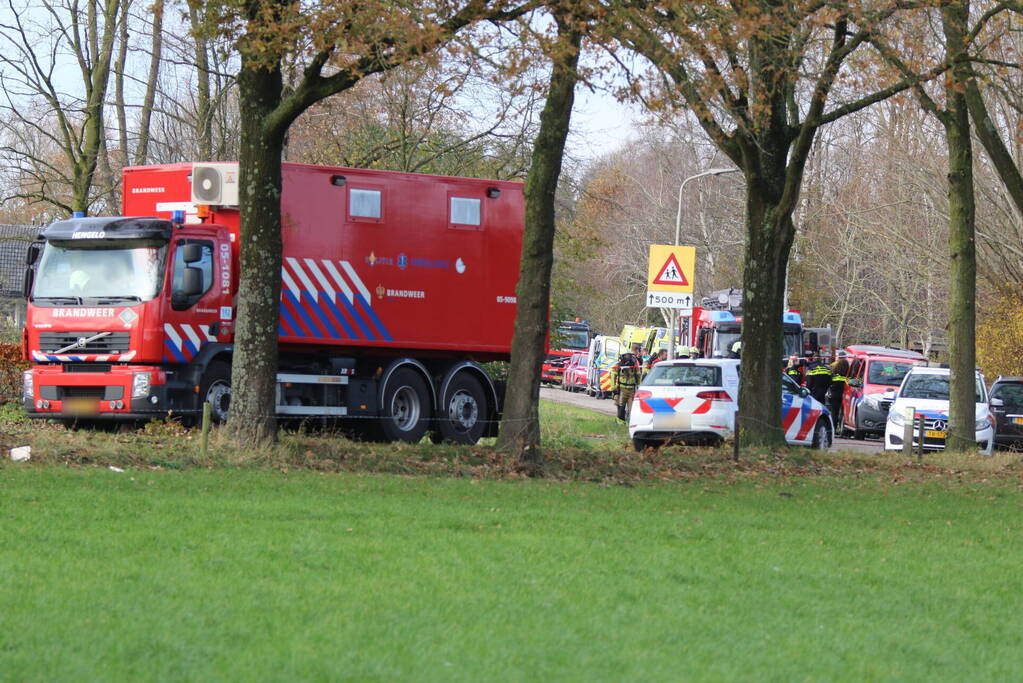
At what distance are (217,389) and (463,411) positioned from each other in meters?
3.91

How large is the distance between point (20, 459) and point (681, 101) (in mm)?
7467

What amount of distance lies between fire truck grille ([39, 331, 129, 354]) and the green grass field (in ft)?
15.5

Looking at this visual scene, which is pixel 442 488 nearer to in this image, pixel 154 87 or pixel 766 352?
pixel 766 352

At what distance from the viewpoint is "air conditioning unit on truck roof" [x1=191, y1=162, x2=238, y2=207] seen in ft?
60.4

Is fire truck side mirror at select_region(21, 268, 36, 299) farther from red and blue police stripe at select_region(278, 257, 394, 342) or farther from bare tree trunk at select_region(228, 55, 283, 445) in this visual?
bare tree trunk at select_region(228, 55, 283, 445)

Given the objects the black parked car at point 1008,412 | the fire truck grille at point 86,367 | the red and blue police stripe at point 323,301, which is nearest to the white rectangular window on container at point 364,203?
the red and blue police stripe at point 323,301

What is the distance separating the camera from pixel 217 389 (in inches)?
720

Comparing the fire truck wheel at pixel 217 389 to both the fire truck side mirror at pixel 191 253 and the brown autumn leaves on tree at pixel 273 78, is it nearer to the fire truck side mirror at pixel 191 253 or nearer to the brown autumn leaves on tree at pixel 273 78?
the fire truck side mirror at pixel 191 253

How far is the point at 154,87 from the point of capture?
97.2 feet

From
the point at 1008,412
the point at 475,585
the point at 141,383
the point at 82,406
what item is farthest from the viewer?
the point at 1008,412

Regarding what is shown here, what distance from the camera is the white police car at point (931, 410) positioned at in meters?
26.0

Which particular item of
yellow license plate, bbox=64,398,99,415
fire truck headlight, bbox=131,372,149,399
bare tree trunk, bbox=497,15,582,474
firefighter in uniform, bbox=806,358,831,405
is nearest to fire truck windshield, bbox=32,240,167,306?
fire truck headlight, bbox=131,372,149,399

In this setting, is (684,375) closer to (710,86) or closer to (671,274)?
(671,274)

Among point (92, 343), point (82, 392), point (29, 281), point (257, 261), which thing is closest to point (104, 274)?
point (92, 343)
